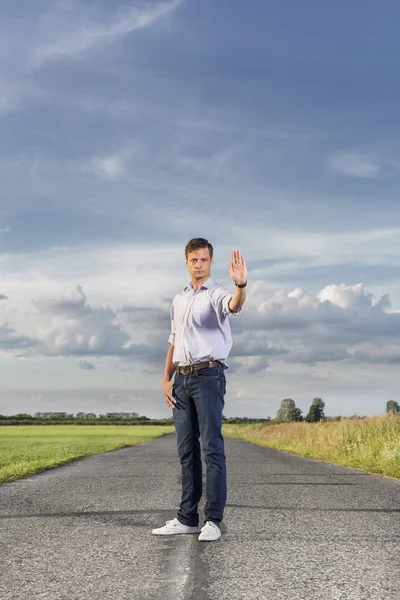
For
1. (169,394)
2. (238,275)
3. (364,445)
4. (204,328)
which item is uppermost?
(238,275)

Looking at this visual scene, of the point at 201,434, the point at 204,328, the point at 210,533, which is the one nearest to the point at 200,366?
the point at 204,328

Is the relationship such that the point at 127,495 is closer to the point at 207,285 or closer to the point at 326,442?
the point at 207,285

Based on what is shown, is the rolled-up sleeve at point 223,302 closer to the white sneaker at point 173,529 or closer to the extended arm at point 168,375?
the extended arm at point 168,375

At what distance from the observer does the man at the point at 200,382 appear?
5293 mm

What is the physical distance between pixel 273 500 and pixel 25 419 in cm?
14115

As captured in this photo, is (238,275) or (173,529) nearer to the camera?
(238,275)

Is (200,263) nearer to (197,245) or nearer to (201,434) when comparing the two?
(197,245)

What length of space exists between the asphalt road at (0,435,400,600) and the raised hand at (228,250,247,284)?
1.95m

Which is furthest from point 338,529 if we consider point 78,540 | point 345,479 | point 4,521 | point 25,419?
point 25,419

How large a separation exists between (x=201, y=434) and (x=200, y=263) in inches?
54.5

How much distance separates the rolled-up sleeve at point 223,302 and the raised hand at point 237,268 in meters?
0.26

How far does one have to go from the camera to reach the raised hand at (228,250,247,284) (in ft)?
16.2

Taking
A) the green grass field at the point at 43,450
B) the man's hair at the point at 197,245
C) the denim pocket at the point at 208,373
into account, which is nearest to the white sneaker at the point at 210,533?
the denim pocket at the point at 208,373

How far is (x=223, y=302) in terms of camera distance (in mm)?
5230
